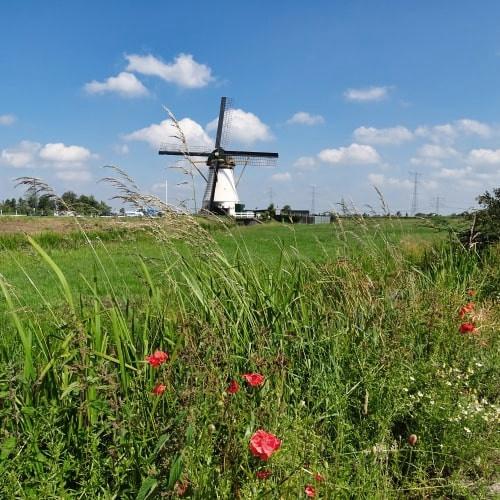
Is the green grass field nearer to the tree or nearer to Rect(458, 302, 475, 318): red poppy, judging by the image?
Rect(458, 302, 475, 318): red poppy

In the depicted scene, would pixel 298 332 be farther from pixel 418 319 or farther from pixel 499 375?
pixel 499 375

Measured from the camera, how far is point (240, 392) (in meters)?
2.47

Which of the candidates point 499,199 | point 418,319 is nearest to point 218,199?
point 499,199

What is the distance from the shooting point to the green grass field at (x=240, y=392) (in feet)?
6.75

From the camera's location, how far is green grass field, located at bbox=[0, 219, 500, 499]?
206cm

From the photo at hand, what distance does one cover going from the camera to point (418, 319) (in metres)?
3.63

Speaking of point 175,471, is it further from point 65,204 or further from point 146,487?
point 65,204

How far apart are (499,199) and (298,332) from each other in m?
6.08

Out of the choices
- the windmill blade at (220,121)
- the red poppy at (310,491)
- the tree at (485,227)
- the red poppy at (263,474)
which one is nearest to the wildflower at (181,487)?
the red poppy at (263,474)

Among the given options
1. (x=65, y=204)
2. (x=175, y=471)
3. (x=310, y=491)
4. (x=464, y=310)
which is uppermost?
(x=65, y=204)

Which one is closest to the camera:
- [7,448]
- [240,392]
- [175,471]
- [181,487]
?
[175,471]

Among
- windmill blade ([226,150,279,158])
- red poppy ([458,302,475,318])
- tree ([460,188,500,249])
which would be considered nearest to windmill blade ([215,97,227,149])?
windmill blade ([226,150,279,158])

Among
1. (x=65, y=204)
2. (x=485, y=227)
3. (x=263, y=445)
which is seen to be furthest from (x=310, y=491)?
(x=485, y=227)

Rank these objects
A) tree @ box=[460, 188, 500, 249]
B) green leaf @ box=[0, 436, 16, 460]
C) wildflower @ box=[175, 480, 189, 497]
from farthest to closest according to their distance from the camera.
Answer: tree @ box=[460, 188, 500, 249]
green leaf @ box=[0, 436, 16, 460]
wildflower @ box=[175, 480, 189, 497]
